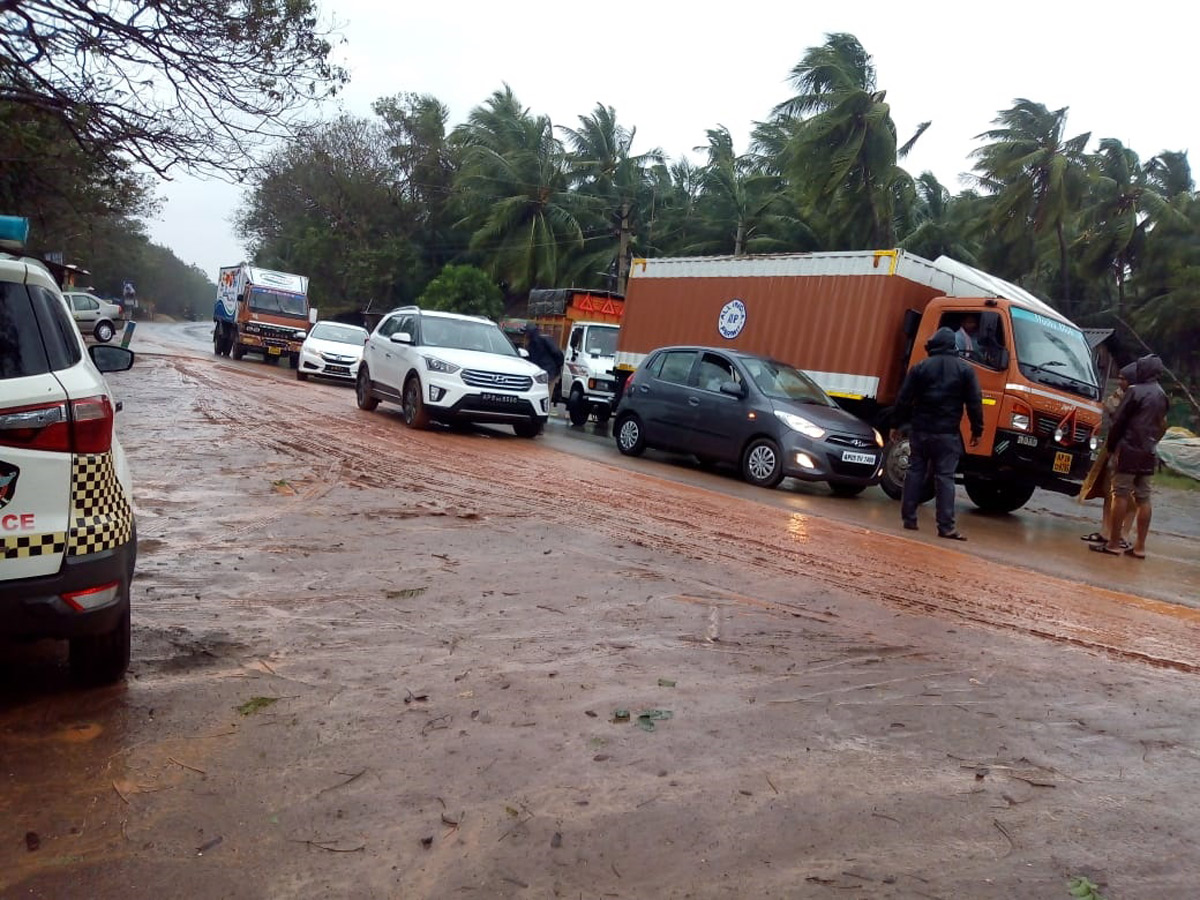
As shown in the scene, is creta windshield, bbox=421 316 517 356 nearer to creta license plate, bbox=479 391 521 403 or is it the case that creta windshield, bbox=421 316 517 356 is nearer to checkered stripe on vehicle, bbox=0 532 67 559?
creta license plate, bbox=479 391 521 403

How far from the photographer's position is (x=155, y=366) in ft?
73.4

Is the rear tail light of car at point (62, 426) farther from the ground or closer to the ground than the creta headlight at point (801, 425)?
closer to the ground

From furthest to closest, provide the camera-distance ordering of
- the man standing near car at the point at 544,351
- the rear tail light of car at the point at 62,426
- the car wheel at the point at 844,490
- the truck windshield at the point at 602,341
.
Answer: the truck windshield at the point at 602,341 < the man standing near car at the point at 544,351 < the car wheel at the point at 844,490 < the rear tail light of car at the point at 62,426

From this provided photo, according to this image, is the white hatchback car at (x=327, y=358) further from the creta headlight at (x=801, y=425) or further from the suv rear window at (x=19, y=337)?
the suv rear window at (x=19, y=337)

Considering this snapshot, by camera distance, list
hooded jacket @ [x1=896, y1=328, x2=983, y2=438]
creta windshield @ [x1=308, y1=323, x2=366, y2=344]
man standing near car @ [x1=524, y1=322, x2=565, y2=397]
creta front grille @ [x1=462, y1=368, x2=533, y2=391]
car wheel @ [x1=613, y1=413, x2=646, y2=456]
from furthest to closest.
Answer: creta windshield @ [x1=308, y1=323, x2=366, y2=344]
man standing near car @ [x1=524, y1=322, x2=565, y2=397]
car wheel @ [x1=613, y1=413, x2=646, y2=456]
creta front grille @ [x1=462, y1=368, x2=533, y2=391]
hooded jacket @ [x1=896, y1=328, x2=983, y2=438]

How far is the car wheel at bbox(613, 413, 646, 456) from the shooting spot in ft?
43.9

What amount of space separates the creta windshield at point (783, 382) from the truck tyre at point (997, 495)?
2.11 metres

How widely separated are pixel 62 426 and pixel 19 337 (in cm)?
35

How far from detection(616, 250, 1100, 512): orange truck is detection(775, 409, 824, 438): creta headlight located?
91cm

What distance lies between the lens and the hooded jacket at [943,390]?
9.03m

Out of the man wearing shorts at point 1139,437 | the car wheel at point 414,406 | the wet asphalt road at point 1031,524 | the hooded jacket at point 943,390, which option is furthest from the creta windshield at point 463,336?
the man wearing shorts at point 1139,437

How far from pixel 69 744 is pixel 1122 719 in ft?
13.1

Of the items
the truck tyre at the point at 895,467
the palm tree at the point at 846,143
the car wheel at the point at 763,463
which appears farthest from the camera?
the palm tree at the point at 846,143

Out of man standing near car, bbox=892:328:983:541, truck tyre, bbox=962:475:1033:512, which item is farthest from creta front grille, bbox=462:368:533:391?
truck tyre, bbox=962:475:1033:512
